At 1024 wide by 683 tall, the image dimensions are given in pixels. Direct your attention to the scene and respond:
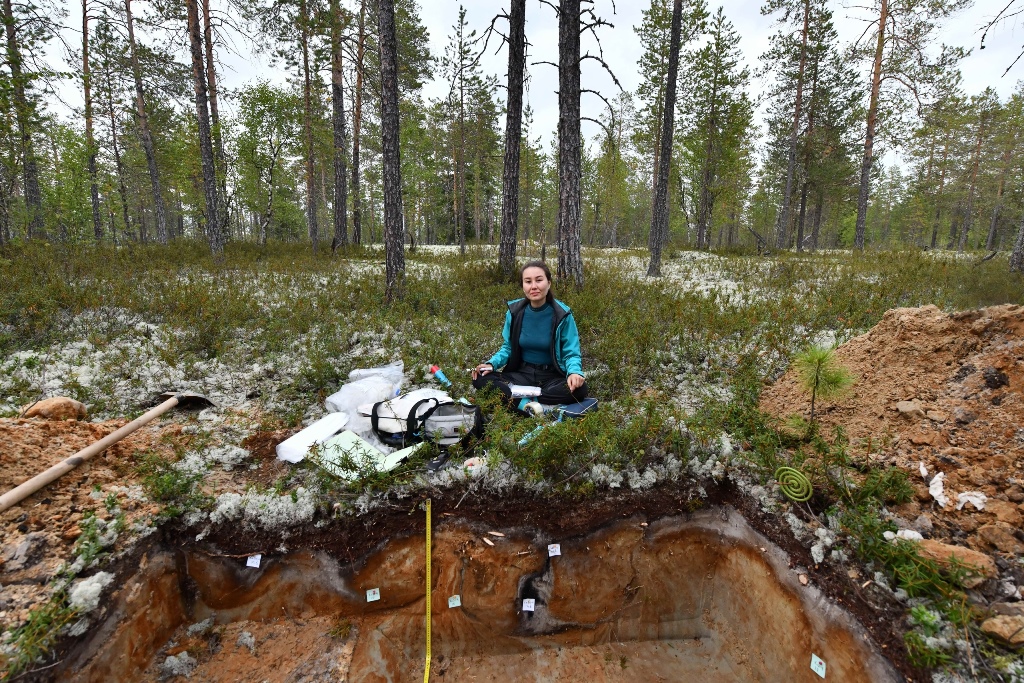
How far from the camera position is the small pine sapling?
3414 millimetres

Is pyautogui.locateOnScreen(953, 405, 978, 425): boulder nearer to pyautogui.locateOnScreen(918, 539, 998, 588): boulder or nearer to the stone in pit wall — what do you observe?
the stone in pit wall

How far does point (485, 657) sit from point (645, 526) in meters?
1.63

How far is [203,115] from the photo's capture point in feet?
35.4

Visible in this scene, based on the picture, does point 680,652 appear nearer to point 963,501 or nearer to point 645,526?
point 645,526

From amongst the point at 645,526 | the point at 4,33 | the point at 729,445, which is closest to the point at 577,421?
the point at 645,526

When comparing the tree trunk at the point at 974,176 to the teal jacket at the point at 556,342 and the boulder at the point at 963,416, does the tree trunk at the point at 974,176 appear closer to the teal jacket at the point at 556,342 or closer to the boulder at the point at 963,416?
the boulder at the point at 963,416

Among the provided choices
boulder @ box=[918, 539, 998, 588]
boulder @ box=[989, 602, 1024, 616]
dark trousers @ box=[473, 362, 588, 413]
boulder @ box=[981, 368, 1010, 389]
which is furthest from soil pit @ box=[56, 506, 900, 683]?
boulder @ box=[981, 368, 1010, 389]

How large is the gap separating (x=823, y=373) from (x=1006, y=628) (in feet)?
6.05

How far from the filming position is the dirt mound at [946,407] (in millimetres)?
2752

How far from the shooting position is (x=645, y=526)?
323cm

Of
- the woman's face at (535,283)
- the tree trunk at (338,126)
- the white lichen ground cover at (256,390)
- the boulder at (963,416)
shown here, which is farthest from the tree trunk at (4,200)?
the boulder at (963,416)

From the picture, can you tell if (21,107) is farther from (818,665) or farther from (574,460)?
(818,665)

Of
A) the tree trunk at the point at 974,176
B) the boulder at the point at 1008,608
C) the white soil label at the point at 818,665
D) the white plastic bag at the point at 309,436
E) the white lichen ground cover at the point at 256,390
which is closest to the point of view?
the boulder at the point at 1008,608

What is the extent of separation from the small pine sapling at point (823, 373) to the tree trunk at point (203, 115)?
13945mm
